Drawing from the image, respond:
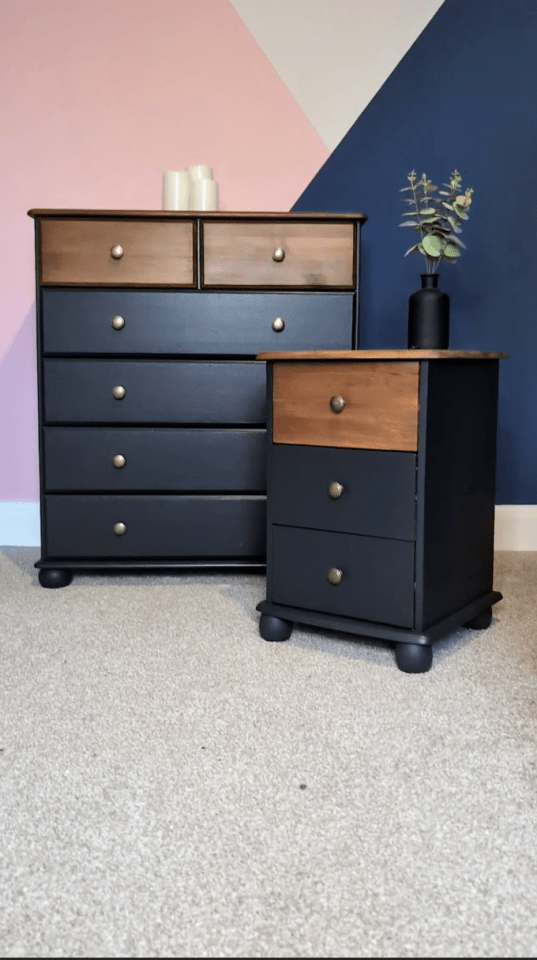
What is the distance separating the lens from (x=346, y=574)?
1.70m

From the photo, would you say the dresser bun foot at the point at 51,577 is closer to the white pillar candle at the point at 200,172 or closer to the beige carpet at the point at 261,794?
the beige carpet at the point at 261,794

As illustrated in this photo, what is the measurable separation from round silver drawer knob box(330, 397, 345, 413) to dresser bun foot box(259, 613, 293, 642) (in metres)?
0.45

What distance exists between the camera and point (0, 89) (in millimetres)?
2713

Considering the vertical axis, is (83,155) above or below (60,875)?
above

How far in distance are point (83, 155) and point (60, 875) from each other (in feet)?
7.68

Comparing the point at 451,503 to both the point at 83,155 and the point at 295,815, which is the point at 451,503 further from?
the point at 83,155

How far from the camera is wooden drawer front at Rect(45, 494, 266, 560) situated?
2.24 meters

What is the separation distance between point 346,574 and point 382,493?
0.61 feet

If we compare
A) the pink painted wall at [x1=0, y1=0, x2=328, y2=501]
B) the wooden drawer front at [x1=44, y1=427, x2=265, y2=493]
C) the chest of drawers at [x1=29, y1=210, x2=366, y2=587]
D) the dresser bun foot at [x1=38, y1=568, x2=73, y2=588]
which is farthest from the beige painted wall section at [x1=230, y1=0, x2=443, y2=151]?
the dresser bun foot at [x1=38, y1=568, x2=73, y2=588]

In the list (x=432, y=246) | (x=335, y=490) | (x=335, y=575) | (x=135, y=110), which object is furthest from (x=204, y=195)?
(x=335, y=575)

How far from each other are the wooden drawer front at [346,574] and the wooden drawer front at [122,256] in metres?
0.79

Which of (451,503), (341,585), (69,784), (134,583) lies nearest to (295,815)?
(69,784)

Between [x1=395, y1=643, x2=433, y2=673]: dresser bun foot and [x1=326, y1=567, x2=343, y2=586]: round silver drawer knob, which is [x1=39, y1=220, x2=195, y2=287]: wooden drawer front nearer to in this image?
[x1=326, y1=567, x2=343, y2=586]: round silver drawer knob

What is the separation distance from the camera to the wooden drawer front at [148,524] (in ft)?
7.34
